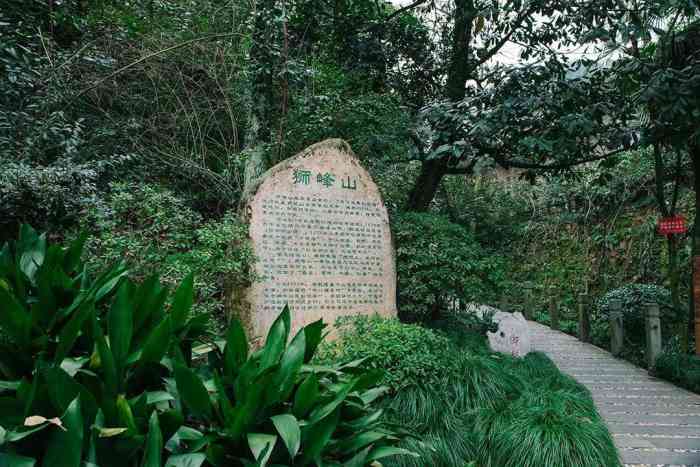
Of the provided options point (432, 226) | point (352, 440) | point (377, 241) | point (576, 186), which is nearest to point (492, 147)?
point (432, 226)

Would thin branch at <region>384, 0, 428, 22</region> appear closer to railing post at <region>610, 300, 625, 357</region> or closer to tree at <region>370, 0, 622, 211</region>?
tree at <region>370, 0, 622, 211</region>

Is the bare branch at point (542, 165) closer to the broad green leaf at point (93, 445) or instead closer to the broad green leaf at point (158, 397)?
the broad green leaf at point (158, 397)

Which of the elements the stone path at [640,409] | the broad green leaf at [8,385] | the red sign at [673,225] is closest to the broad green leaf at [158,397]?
the broad green leaf at [8,385]

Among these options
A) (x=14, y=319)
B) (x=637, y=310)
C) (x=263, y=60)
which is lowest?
(x=637, y=310)

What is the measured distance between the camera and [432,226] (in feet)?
18.3

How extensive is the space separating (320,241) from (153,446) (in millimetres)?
3232

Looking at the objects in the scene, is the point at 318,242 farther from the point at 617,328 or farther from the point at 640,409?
the point at 617,328

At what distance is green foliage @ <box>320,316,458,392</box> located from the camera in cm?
381

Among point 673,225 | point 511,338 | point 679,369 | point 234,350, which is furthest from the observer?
point 673,225

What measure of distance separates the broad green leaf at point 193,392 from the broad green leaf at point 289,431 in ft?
0.80

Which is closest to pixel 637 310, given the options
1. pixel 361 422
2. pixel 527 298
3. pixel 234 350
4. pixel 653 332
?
pixel 653 332

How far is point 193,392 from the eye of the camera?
177cm

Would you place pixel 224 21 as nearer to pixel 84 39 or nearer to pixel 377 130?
pixel 84 39

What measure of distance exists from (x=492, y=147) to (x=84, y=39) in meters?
4.71
